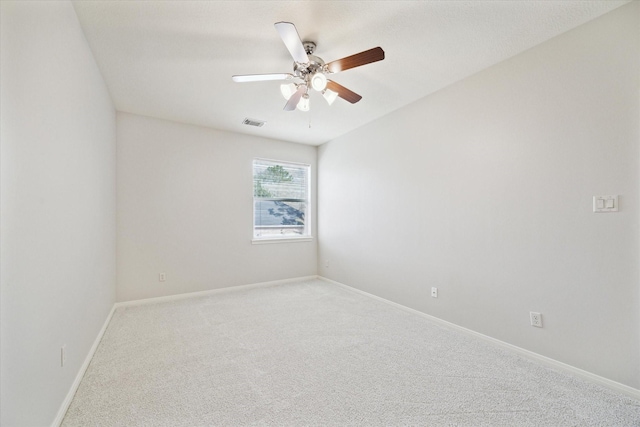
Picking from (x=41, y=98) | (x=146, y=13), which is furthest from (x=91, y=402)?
(x=146, y=13)

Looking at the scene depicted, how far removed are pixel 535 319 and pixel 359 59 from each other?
2.43 metres

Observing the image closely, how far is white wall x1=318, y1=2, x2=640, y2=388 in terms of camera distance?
1859mm

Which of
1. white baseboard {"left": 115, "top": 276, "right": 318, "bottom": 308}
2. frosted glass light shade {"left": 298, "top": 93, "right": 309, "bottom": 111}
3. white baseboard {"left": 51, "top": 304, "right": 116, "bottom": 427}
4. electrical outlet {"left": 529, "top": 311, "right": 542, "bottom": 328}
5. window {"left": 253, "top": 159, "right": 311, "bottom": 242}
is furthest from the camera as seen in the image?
window {"left": 253, "top": 159, "right": 311, "bottom": 242}

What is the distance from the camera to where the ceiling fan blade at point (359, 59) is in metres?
1.80

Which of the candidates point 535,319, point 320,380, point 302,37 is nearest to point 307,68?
point 302,37

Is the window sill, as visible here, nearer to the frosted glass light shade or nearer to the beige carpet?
the beige carpet

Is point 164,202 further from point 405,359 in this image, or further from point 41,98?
point 405,359

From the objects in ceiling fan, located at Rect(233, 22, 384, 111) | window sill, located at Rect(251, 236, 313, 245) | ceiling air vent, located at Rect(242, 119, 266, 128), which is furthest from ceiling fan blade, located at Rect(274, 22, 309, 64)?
window sill, located at Rect(251, 236, 313, 245)

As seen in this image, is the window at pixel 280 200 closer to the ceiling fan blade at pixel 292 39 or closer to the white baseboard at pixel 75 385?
the white baseboard at pixel 75 385

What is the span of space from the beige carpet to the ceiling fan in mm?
2147

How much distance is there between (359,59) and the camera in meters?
1.88

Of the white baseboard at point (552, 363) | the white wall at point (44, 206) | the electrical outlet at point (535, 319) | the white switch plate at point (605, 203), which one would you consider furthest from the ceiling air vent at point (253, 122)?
the electrical outlet at point (535, 319)

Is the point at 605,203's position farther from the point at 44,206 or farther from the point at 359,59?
the point at 44,206

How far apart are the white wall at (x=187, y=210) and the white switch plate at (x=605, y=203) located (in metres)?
3.90
